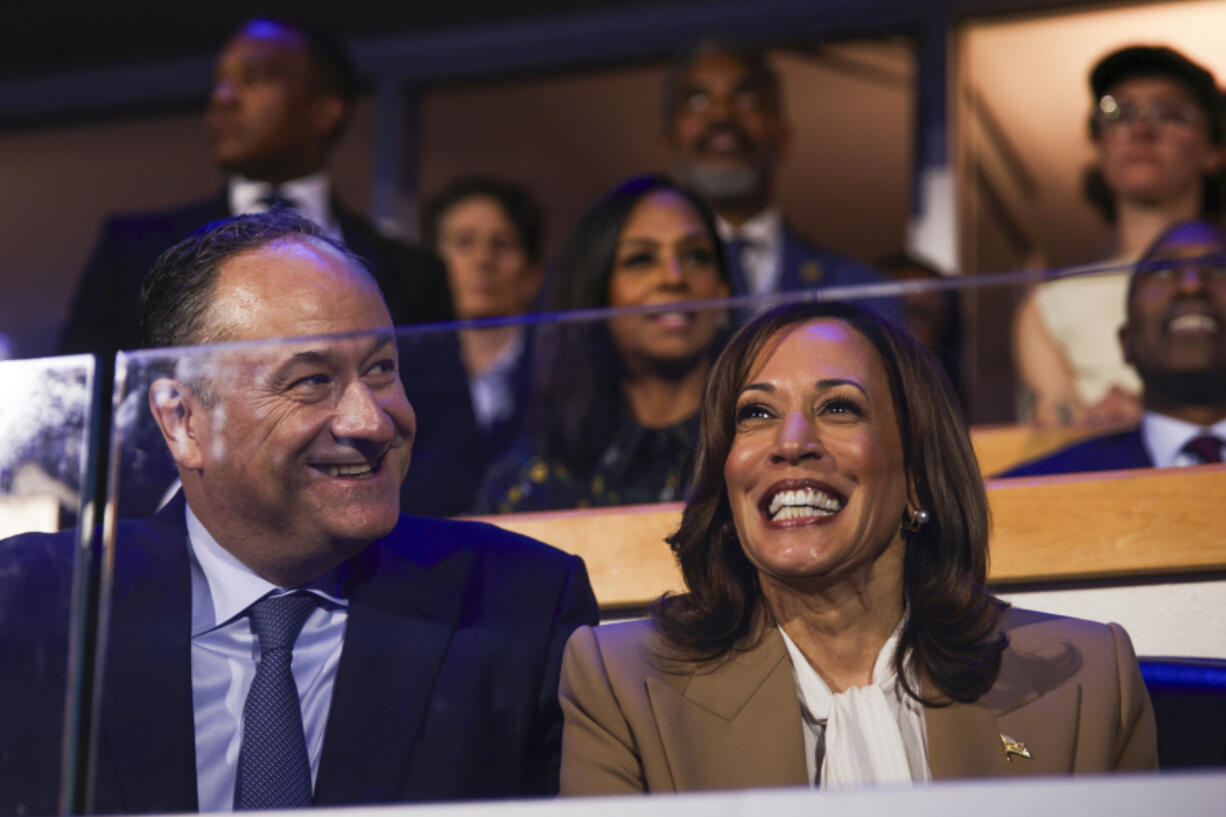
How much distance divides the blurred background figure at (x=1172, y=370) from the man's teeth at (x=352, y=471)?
839mm

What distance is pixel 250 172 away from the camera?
3615 millimetres

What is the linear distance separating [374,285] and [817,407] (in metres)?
0.59

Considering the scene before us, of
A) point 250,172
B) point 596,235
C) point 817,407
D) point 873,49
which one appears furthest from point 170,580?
point 873,49

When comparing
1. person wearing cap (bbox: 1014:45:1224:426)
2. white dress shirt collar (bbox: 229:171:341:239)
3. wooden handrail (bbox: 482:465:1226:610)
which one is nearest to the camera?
wooden handrail (bbox: 482:465:1226:610)

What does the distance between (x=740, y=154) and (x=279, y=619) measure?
232cm

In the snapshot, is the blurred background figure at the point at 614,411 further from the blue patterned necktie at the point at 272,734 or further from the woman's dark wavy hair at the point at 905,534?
the blue patterned necktie at the point at 272,734

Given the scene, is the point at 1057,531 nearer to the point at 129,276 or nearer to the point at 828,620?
the point at 828,620

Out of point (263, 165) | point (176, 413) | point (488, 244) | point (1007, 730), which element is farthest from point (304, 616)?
point (488, 244)

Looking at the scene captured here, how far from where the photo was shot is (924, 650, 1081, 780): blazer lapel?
1688 millimetres

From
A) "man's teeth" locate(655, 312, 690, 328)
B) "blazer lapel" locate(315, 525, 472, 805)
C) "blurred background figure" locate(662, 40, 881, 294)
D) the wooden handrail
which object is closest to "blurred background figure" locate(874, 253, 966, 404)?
Result: the wooden handrail

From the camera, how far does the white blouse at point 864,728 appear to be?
166cm

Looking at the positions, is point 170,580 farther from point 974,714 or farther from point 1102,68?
point 1102,68

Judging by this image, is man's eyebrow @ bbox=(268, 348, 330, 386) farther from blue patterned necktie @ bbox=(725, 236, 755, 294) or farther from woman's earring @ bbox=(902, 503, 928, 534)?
blue patterned necktie @ bbox=(725, 236, 755, 294)

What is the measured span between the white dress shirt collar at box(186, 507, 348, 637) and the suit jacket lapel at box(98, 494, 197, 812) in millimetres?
10
